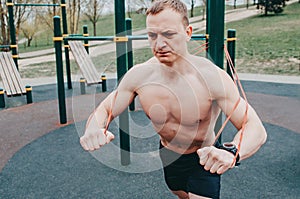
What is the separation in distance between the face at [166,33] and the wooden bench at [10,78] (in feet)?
18.6

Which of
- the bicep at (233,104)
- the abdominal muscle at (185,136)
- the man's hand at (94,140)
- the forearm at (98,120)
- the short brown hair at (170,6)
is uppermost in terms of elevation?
the short brown hair at (170,6)

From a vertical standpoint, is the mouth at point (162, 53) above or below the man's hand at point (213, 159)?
above

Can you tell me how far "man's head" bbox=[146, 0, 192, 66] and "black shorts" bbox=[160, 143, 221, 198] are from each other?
0.66m

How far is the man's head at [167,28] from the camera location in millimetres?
1527

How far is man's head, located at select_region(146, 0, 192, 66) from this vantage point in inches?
60.1

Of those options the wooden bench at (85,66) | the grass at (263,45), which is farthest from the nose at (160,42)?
the grass at (263,45)

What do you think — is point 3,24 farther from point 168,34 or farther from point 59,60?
point 168,34

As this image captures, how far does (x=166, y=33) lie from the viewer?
153 cm

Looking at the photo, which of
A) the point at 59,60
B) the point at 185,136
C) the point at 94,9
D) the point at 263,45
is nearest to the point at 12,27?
the point at 59,60

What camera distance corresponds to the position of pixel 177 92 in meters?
1.71

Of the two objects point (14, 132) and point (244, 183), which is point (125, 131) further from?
point (14, 132)

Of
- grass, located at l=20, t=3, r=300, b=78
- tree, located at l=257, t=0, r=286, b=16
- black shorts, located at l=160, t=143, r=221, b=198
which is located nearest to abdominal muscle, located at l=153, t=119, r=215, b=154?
black shorts, located at l=160, t=143, r=221, b=198

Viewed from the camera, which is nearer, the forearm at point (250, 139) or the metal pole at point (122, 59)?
the forearm at point (250, 139)

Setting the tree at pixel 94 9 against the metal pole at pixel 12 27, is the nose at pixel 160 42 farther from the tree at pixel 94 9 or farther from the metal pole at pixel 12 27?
the tree at pixel 94 9
